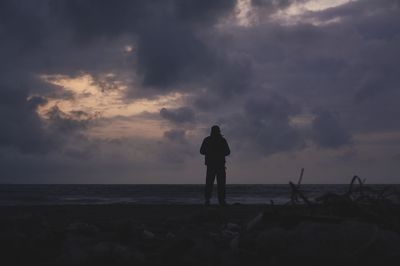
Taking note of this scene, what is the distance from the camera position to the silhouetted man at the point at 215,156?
A: 45.7 ft

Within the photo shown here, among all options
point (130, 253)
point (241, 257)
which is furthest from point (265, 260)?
point (130, 253)

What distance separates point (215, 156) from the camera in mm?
13945

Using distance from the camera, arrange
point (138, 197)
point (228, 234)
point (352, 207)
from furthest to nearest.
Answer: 1. point (138, 197)
2. point (228, 234)
3. point (352, 207)

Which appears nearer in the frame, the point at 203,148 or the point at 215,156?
the point at 215,156

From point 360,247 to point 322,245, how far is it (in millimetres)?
269

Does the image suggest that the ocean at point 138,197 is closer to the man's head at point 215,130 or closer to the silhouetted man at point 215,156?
the silhouetted man at point 215,156

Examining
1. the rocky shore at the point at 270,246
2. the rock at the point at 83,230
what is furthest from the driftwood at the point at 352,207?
the rock at the point at 83,230

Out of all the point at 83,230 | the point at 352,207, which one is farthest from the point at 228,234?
the point at 352,207

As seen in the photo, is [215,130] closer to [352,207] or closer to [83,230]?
[83,230]

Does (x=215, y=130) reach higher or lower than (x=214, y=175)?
higher

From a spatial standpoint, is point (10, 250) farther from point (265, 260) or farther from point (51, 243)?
point (265, 260)

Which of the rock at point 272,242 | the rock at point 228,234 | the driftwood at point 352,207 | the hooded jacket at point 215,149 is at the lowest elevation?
the rock at point 228,234

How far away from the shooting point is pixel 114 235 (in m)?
5.98

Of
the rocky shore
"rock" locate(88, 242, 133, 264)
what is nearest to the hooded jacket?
the rocky shore
